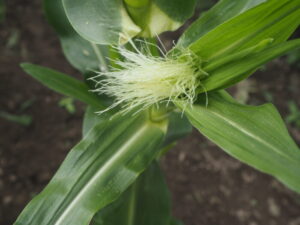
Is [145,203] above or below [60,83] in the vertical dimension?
below

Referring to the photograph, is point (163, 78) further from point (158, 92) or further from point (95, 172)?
point (95, 172)

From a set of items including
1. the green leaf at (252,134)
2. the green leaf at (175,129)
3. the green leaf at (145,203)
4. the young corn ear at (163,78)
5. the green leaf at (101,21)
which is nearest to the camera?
the green leaf at (252,134)

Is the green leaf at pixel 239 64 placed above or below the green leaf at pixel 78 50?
below

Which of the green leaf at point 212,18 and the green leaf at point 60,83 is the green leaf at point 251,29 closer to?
the green leaf at point 212,18

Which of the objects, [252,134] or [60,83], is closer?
[252,134]

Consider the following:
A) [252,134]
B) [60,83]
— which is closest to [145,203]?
[60,83]

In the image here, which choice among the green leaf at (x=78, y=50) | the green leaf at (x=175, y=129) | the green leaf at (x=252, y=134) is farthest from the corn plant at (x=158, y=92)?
the green leaf at (x=175, y=129)

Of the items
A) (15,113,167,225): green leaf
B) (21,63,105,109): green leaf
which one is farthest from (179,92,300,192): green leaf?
(21,63,105,109): green leaf
